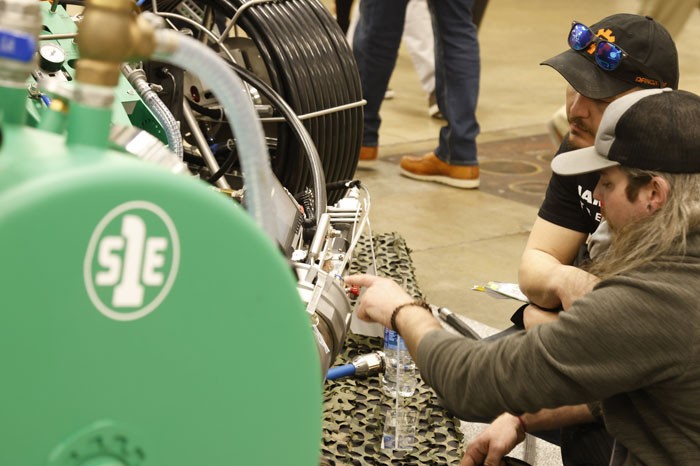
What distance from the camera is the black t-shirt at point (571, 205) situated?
2354 mm

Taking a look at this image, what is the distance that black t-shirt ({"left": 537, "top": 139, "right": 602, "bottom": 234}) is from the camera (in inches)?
92.7

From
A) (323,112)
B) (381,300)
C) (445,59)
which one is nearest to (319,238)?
(381,300)

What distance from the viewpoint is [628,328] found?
1.48 meters

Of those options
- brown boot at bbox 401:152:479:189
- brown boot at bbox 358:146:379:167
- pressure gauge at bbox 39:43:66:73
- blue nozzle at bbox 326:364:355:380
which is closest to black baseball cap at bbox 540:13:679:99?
blue nozzle at bbox 326:364:355:380

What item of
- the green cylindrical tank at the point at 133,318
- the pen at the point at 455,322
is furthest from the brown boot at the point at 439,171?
the green cylindrical tank at the point at 133,318

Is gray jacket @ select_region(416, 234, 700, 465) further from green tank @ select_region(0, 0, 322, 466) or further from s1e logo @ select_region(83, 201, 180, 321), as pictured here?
s1e logo @ select_region(83, 201, 180, 321)

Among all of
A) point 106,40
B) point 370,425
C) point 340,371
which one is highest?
point 106,40

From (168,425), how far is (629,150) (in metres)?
0.93

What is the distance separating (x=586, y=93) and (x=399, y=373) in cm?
82

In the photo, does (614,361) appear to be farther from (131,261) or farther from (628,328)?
(131,261)

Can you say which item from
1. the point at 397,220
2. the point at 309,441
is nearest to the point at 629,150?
the point at 309,441

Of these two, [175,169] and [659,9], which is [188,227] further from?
[659,9]

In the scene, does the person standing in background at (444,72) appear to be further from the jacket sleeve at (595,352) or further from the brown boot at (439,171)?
the jacket sleeve at (595,352)

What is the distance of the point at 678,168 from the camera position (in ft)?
5.30
